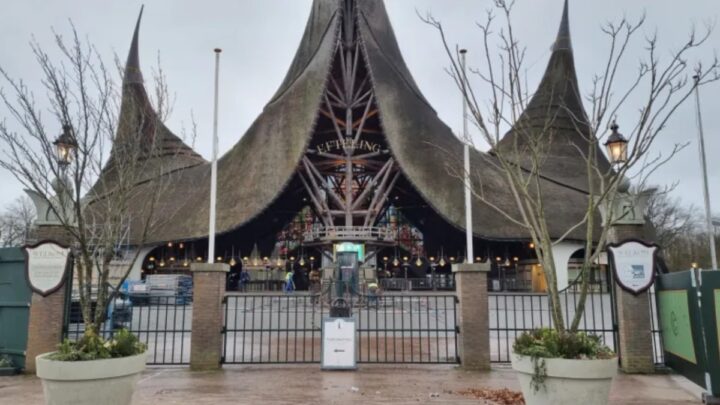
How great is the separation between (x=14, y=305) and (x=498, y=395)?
8.56 m

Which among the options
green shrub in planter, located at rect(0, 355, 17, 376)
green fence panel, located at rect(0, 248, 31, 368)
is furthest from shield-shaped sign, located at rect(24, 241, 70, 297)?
green shrub in planter, located at rect(0, 355, 17, 376)

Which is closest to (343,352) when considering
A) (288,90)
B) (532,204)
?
(532,204)

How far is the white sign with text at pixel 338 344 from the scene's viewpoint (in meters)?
9.23

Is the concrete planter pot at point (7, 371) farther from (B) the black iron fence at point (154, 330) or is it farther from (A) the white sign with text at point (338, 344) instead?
(A) the white sign with text at point (338, 344)

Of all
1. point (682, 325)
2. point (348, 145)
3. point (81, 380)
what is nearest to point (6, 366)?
point (81, 380)

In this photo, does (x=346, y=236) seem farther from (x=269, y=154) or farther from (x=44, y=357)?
(x=44, y=357)

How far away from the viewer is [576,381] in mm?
5312

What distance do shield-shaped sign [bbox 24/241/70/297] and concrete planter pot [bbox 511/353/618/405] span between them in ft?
27.3

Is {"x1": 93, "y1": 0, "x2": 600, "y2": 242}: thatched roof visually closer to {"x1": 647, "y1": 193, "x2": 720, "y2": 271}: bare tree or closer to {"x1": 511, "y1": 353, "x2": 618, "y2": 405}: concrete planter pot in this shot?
{"x1": 647, "y1": 193, "x2": 720, "y2": 271}: bare tree

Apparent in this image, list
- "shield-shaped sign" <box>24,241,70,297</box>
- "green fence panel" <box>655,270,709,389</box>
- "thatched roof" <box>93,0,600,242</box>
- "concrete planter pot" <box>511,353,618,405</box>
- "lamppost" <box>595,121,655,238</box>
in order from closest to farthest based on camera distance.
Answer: "concrete planter pot" <box>511,353,618,405</box>
"green fence panel" <box>655,270,709,389</box>
"shield-shaped sign" <box>24,241,70,297</box>
"lamppost" <box>595,121,655,238</box>
"thatched roof" <box>93,0,600,242</box>

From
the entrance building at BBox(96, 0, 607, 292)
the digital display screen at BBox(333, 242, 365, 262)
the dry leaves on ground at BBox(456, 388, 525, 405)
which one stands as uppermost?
the entrance building at BBox(96, 0, 607, 292)

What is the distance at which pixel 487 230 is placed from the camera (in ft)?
133

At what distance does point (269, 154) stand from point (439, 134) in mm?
14180

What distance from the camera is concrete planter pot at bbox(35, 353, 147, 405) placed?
5.37 m
